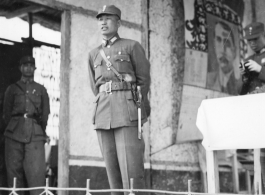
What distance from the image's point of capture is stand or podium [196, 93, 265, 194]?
15.4 ft

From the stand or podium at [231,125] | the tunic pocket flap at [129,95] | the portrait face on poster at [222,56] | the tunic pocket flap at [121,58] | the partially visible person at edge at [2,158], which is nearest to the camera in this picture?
the stand or podium at [231,125]

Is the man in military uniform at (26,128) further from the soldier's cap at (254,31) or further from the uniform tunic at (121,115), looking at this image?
the soldier's cap at (254,31)

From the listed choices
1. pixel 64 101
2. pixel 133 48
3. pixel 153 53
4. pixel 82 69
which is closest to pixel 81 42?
pixel 82 69

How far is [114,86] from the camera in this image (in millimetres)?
5098

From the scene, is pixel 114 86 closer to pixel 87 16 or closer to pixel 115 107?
pixel 115 107

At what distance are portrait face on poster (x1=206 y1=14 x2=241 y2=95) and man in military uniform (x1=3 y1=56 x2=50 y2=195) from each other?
2.84 m

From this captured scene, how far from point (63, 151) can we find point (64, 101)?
0.64 metres

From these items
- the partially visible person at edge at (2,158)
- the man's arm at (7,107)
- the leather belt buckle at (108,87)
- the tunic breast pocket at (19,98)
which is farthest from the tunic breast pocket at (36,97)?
the leather belt buckle at (108,87)

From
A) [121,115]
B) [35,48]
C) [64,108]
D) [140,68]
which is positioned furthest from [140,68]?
[35,48]

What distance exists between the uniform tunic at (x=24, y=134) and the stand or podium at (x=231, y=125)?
3.00m

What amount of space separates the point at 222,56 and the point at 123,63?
4.04m

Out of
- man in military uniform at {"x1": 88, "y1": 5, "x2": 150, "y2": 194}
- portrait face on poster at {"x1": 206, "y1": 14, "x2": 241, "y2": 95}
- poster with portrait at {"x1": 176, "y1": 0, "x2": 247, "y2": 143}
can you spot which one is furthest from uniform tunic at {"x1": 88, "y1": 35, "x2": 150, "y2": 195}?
portrait face on poster at {"x1": 206, "y1": 14, "x2": 241, "y2": 95}

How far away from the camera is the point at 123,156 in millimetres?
4938

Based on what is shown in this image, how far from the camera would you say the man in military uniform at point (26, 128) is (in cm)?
721
